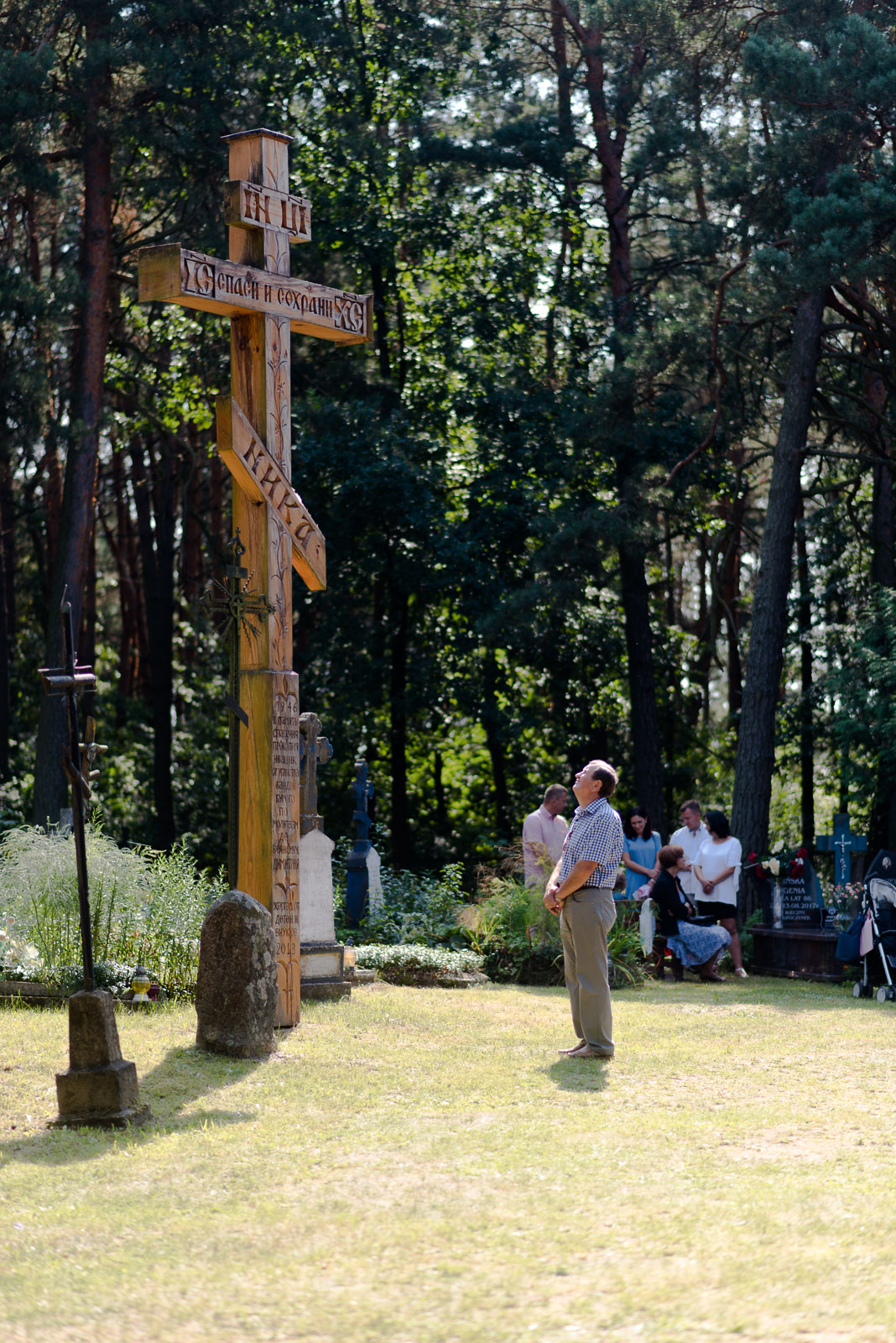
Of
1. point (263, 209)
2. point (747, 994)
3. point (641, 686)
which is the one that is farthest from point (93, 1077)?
point (641, 686)

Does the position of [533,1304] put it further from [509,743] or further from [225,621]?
[509,743]

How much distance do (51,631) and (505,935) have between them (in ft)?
32.4

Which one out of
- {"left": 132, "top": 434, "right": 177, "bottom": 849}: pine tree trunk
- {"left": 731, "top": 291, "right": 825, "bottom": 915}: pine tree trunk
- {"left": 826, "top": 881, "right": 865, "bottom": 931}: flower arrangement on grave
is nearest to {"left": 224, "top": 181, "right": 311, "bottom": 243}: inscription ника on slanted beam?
{"left": 826, "top": 881, "right": 865, "bottom": 931}: flower arrangement on grave

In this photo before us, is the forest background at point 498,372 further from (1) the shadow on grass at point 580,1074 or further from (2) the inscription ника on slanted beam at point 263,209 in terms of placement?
(1) the shadow on grass at point 580,1074

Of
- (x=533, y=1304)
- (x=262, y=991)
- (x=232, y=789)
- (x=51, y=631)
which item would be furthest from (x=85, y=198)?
(x=533, y=1304)

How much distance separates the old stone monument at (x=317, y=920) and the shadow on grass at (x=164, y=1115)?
2162 mm

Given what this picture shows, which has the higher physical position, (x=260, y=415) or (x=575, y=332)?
(x=575, y=332)

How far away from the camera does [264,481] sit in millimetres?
8555

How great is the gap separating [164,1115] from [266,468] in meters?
4.03

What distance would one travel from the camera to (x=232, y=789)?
8.28 meters

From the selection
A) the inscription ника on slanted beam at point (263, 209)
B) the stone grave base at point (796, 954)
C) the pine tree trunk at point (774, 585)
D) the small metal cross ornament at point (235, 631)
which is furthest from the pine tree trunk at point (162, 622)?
the small metal cross ornament at point (235, 631)

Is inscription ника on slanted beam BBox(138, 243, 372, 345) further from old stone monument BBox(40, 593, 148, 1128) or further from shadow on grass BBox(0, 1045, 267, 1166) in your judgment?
shadow on grass BBox(0, 1045, 267, 1166)

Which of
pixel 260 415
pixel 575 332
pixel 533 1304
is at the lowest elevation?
pixel 533 1304

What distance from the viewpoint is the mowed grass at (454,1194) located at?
12.7ft
